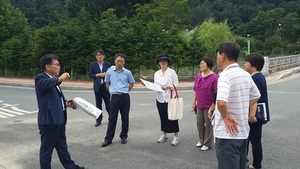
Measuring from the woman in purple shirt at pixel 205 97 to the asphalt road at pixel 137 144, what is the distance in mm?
278

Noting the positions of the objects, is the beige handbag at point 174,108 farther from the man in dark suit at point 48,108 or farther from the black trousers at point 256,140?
the man in dark suit at point 48,108

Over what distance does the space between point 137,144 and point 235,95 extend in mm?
3190

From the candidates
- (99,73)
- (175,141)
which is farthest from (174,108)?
(99,73)

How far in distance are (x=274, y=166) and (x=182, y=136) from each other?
203cm

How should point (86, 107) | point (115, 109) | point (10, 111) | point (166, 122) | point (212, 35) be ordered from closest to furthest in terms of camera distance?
point (86, 107) < point (115, 109) < point (166, 122) < point (10, 111) < point (212, 35)

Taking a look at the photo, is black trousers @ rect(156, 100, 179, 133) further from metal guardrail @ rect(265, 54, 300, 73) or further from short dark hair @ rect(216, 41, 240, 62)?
metal guardrail @ rect(265, 54, 300, 73)

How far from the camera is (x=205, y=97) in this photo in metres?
5.20

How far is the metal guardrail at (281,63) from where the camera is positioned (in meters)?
19.5

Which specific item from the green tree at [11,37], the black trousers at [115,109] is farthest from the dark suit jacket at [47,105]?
the green tree at [11,37]

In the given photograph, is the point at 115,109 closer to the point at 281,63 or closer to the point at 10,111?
the point at 10,111

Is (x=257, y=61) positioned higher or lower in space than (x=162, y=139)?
higher

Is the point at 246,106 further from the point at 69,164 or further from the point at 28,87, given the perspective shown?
the point at 28,87

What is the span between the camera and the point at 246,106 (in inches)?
120

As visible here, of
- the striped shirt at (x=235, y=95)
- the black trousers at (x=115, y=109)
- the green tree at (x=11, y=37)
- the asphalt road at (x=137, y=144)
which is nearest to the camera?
the striped shirt at (x=235, y=95)
